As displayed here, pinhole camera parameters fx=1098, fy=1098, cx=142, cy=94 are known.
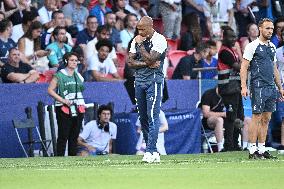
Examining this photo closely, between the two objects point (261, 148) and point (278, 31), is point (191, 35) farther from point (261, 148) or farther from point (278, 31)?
point (261, 148)

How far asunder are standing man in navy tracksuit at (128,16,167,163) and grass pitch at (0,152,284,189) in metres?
0.47

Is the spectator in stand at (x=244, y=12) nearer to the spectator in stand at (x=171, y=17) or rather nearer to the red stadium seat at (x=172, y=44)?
the spectator in stand at (x=171, y=17)

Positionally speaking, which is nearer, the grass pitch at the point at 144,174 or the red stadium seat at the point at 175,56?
the grass pitch at the point at 144,174

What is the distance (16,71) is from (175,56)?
540 centimetres

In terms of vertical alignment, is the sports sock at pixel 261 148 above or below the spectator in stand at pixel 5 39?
below

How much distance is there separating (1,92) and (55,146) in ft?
5.16

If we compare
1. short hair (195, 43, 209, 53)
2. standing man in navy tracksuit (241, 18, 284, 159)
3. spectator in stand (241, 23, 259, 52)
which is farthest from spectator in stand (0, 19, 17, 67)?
spectator in stand (241, 23, 259, 52)

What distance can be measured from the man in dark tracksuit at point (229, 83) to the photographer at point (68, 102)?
305cm

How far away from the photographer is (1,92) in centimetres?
2214

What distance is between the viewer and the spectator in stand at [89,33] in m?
24.9

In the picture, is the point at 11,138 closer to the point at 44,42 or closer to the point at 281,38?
the point at 44,42

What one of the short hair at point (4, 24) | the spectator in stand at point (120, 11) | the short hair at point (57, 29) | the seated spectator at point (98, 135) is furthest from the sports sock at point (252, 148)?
the spectator in stand at point (120, 11)

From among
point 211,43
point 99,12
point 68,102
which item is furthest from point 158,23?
point 68,102

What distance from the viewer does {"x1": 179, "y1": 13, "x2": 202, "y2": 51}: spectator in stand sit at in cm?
2717
